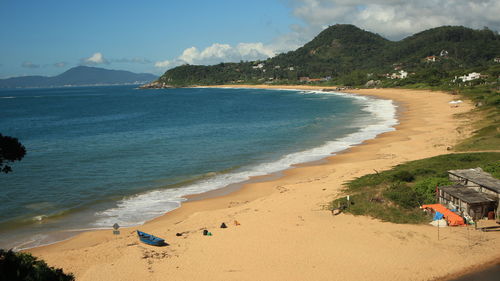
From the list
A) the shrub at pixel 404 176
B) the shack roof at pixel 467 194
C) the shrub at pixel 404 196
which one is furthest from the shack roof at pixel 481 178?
the shrub at pixel 404 176

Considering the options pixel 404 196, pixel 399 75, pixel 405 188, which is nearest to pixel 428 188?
pixel 405 188

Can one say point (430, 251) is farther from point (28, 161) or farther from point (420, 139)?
point (28, 161)

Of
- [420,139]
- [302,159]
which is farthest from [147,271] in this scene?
[420,139]

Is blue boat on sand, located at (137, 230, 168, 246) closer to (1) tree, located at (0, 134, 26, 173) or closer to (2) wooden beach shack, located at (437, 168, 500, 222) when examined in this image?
(1) tree, located at (0, 134, 26, 173)

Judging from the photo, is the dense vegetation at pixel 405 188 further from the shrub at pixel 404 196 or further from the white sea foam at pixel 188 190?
the white sea foam at pixel 188 190

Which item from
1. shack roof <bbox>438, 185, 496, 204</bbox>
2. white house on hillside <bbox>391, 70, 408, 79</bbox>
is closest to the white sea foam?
shack roof <bbox>438, 185, 496, 204</bbox>

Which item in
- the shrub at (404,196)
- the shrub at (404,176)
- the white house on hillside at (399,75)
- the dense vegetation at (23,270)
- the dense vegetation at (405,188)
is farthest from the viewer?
the white house on hillside at (399,75)

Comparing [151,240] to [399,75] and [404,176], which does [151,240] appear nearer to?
[404,176]
